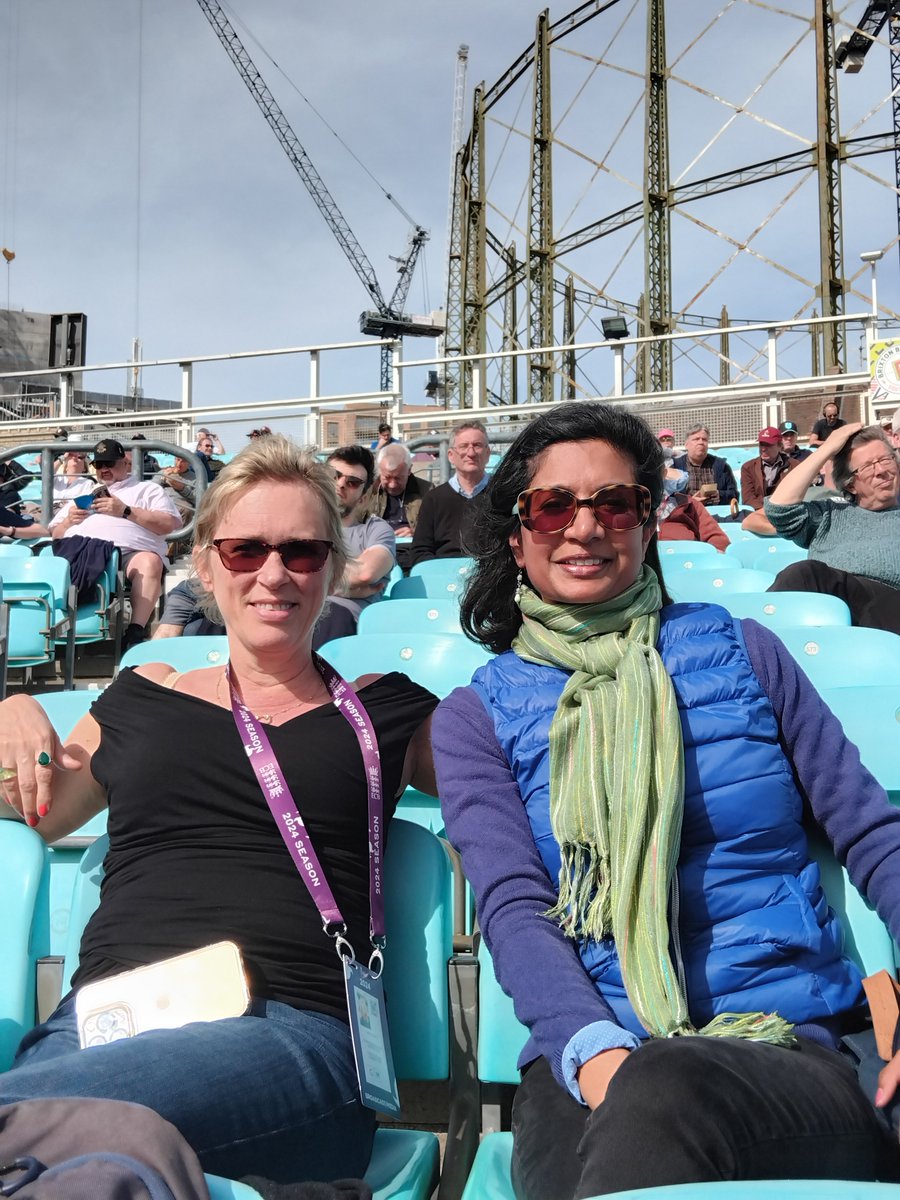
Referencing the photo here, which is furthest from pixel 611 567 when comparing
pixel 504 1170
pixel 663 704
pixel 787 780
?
pixel 504 1170

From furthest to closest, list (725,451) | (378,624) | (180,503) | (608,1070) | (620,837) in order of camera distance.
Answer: (725,451) → (180,503) → (378,624) → (620,837) → (608,1070)

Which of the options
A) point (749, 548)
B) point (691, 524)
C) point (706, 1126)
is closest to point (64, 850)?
point (706, 1126)

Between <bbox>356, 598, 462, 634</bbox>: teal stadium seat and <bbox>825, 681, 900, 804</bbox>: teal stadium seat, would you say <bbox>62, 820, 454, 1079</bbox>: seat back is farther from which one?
<bbox>356, 598, 462, 634</bbox>: teal stadium seat

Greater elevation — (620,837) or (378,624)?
(378,624)

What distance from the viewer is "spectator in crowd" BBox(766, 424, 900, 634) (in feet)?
12.1

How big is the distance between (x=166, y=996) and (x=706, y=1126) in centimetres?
75

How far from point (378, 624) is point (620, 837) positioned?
2252 mm

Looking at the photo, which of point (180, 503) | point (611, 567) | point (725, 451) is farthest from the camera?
point (725, 451)

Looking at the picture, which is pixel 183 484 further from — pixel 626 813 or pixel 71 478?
pixel 626 813

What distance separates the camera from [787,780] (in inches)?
57.4

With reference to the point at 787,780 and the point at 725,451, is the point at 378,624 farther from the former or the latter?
the point at 725,451

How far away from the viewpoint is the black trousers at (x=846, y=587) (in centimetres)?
363

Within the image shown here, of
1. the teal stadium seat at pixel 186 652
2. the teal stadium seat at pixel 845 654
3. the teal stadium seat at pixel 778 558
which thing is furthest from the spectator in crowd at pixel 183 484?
the teal stadium seat at pixel 845 654

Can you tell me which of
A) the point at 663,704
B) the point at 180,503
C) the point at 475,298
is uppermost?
the point at 475,298
